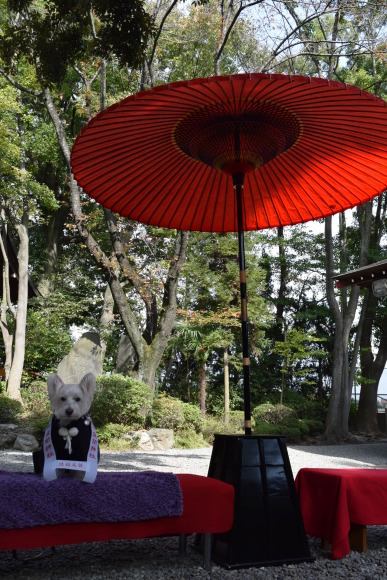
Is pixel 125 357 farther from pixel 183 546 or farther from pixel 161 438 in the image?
pixel 183 546

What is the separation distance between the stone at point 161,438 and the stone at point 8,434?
8.29ft

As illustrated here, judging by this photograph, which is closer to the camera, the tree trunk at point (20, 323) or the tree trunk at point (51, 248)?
the tree trunk at point (20, 323)

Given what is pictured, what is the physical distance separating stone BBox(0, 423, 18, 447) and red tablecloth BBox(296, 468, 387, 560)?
24.5 ft

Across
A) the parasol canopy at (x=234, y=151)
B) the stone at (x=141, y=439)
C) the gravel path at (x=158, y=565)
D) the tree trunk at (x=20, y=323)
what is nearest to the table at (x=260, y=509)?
the gravel path at (x=158, y=565)

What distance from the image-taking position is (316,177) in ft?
12.2

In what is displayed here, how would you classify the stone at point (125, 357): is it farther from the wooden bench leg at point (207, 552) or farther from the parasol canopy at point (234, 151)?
the wooden bench leg at point (207, 552)

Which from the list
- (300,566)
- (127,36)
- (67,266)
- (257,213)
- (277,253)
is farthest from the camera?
(277,253)

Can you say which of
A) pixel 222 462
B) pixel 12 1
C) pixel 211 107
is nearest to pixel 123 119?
pixel 211 107

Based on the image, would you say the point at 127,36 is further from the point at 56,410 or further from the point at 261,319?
the point at 261,319

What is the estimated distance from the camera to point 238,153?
331 cm

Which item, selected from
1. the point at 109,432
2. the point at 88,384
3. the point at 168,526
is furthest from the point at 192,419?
the point at 88,384

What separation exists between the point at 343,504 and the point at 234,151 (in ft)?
7.25

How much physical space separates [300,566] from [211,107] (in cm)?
259

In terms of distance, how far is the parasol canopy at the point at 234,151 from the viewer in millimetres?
2770
